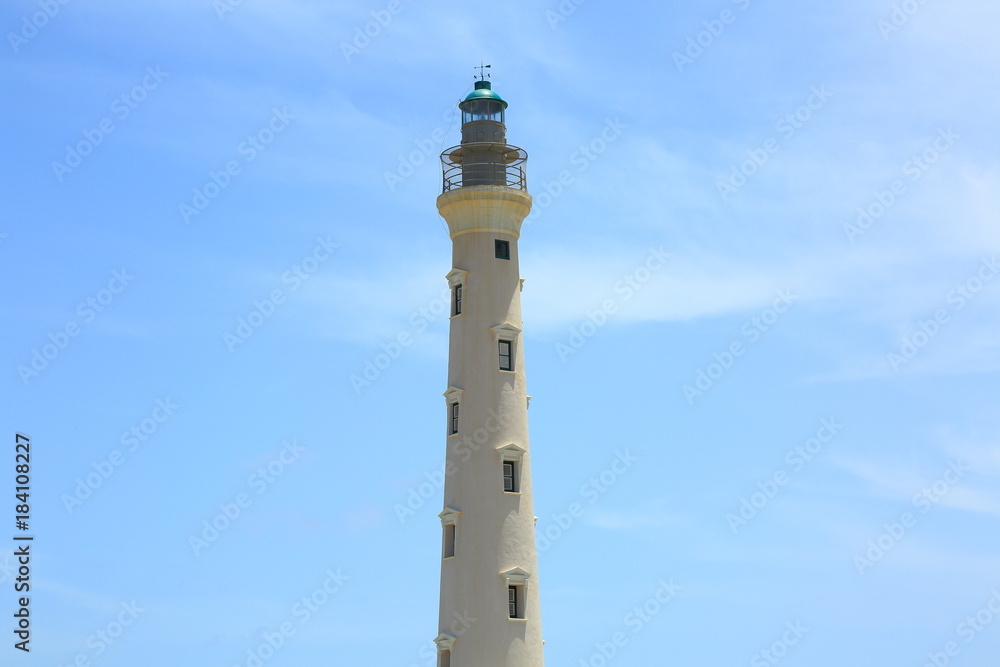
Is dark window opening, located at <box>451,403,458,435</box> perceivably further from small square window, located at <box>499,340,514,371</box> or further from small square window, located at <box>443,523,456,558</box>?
small square window, located at <box>443,523,456,558</box>

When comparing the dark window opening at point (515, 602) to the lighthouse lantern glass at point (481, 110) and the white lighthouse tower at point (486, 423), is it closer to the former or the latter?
the white lighthouse tower at point (486, 423)

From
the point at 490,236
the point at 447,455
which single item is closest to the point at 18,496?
the point at 447,455

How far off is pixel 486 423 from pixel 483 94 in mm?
13943

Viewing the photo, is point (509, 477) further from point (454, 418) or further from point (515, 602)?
point (515, 602)

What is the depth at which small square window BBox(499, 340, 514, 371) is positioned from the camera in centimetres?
6284

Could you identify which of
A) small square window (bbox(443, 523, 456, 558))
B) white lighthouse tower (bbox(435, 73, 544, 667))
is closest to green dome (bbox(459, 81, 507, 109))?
white lighthouse tower (bbox(435, 73, 544, 667))

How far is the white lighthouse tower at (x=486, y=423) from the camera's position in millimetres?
60031

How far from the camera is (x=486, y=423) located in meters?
61.8

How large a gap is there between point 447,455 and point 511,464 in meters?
2.59

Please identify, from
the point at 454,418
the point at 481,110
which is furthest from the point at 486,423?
the point at 481,110

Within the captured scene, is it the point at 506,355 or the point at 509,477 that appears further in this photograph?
the point at 506,355

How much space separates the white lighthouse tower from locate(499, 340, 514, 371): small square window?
39 millimetres

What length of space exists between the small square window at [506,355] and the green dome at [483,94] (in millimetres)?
10308

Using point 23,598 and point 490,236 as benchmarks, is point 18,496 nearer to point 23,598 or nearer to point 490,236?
point 23,598
